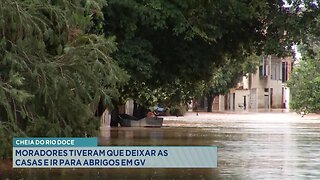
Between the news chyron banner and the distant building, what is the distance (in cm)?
8778

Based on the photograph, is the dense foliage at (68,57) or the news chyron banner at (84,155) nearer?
the news chyron banner at (84,155)

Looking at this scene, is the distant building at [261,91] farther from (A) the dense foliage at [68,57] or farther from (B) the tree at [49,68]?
(B) the tree at [49,68]

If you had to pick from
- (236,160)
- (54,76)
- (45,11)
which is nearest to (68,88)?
(54,76)

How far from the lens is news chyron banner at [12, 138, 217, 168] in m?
10.6

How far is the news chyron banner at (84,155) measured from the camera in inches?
417

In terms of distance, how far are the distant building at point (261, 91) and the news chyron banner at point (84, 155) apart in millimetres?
87782

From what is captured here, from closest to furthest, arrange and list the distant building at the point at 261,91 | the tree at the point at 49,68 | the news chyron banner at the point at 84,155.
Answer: the news chyron banner at the point at 84,155
the tree at the point at 49,68
the distant building at the point at 261,91

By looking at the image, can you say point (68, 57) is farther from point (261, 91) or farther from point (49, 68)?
point (261, 91)

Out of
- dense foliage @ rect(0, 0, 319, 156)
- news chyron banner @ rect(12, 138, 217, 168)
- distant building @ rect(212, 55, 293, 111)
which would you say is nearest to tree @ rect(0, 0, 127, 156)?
dense foliage @ rect(0, 0, 319, 156)

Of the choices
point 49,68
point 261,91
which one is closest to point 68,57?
point 49,68

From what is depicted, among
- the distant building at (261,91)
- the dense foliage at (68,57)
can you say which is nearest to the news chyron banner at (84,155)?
the dense foliage at (68,57)

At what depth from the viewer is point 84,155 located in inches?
417

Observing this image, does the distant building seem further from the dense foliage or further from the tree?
the tree

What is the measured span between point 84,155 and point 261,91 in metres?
95.1
